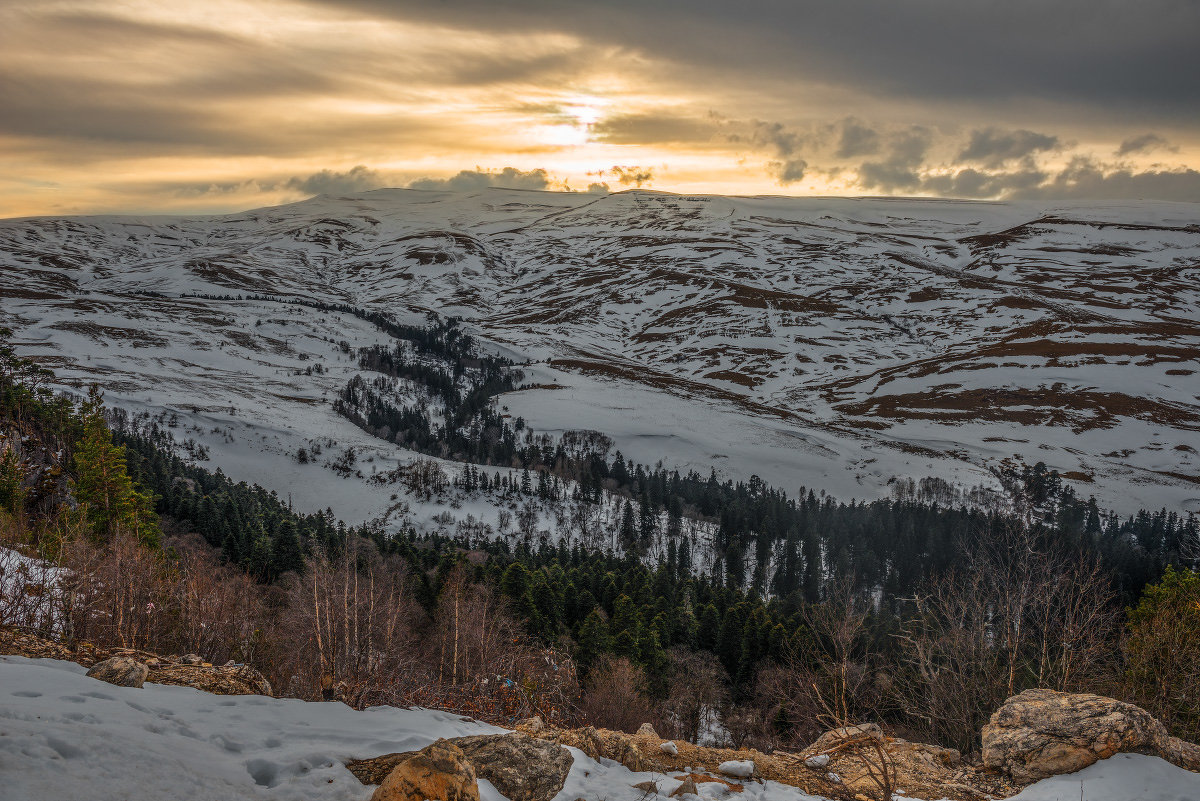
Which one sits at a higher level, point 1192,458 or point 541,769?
→ point 541,769

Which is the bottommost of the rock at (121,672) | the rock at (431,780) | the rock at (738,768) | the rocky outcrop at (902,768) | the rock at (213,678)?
the rocky outcrop at (902,768)

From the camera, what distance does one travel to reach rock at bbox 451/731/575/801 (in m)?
10.0

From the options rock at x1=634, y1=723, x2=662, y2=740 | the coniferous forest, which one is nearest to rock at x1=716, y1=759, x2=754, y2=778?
the coniferous forest

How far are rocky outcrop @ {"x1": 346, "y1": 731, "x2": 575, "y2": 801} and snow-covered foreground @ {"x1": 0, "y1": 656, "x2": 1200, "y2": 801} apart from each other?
0.31m

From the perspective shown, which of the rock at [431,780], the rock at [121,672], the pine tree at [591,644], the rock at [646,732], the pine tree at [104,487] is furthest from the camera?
the pine tree at [591,644]

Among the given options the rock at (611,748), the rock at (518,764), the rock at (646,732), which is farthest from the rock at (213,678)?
the rock at (646,732)

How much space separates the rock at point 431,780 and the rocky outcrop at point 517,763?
124cm

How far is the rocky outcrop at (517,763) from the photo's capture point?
32.8 ft

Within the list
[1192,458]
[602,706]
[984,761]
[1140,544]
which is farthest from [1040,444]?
[984,761]

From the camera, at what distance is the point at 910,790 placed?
1329 cm

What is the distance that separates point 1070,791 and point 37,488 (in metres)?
60.2

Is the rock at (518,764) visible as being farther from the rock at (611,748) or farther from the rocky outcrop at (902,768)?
the rocky outcrop at (902,768)

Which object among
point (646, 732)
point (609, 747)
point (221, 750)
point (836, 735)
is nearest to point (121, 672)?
point (221, 750)

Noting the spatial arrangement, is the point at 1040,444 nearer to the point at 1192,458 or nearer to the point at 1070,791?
the point at 1192,458
